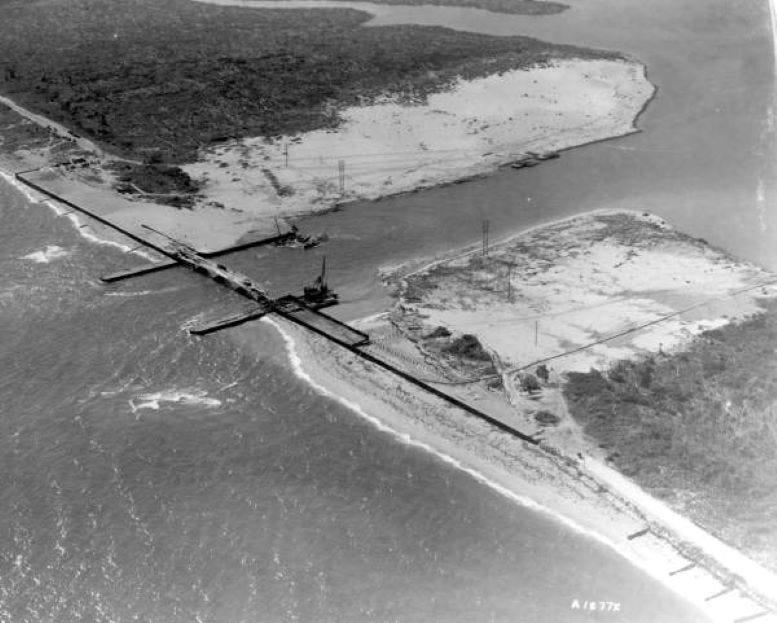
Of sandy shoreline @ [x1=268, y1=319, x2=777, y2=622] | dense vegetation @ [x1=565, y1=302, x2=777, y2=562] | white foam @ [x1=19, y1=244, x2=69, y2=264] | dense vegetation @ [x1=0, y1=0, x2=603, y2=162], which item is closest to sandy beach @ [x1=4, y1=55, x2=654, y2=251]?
dense vegetation @ [x1=0, y1=0, x2=603, y2=162]

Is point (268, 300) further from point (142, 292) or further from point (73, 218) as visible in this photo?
point (73, 218)

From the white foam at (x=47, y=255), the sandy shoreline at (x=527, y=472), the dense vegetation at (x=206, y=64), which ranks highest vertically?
the dense vegetation at (x=206, y=64)

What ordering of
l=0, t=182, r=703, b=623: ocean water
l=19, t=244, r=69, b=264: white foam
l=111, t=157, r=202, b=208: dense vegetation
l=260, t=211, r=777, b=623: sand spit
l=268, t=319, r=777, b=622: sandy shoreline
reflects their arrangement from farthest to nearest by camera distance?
1. l=111, t=157, r=202, b=208: dense vegetation
2. l=19, t=244, r=69, b=264: white foam
3. l=260, t=211, r=777, b=623: sand spit
4. l=268, t=319, r=777, b=622: sandy shoreline
5. l=0, t=182, r=703, b=623: ocean water

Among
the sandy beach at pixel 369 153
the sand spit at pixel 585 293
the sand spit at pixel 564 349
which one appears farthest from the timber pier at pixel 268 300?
the sand spit at pixel 585 293

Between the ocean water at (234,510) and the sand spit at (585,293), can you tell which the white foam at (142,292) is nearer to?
the ocean water at (234,510)

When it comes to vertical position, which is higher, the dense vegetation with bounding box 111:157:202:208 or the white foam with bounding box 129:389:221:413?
the dense vegetation with bounding box 111:157:202:208

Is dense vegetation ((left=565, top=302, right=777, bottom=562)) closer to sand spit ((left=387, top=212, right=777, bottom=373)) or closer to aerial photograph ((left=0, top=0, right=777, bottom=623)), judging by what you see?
aerial photograph ((left=0, top=0, right=777, bottom=623))

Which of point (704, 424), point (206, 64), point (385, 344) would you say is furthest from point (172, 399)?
point (206, 64)
